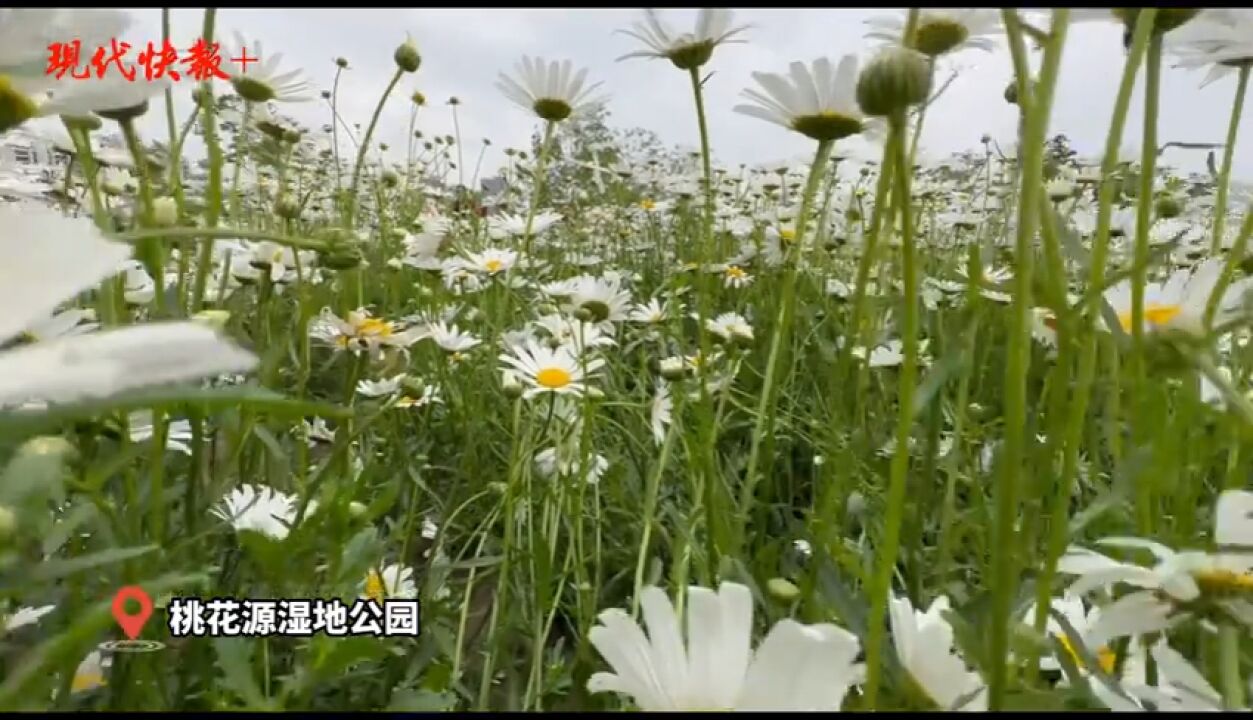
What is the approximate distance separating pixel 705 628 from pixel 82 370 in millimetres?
189

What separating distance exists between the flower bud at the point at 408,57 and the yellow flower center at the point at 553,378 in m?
0.26

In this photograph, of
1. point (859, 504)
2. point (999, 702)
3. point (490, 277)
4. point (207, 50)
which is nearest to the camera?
point (999, 702)

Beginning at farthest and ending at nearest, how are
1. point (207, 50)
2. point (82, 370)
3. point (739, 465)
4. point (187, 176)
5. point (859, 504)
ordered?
point (187, 176)
point (739, 465)
point (859, 504)
point (207, 50)
point (82, 370)

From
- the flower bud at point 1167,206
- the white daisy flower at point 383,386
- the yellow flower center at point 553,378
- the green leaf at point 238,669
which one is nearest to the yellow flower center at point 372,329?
the white daisy flower at point 383,386

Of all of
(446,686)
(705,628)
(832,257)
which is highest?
(832,257)

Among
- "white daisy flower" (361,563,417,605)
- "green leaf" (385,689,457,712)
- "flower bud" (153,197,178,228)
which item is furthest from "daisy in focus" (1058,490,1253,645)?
"flower bud" (153,197,178,228)

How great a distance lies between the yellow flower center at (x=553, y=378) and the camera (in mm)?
790

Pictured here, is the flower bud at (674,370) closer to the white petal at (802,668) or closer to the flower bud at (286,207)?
the flower bud at (286,207)

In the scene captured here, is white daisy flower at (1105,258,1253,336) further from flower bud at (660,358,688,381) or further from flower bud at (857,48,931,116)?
flower bud at (660,358,688,381)

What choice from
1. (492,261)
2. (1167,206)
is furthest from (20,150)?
(1167,206)

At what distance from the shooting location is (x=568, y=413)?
2.88 ft

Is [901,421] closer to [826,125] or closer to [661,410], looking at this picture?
[826,125]

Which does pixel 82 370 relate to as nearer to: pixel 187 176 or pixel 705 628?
pixel 705 628

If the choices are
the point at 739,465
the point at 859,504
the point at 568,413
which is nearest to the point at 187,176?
the point at 568,413
